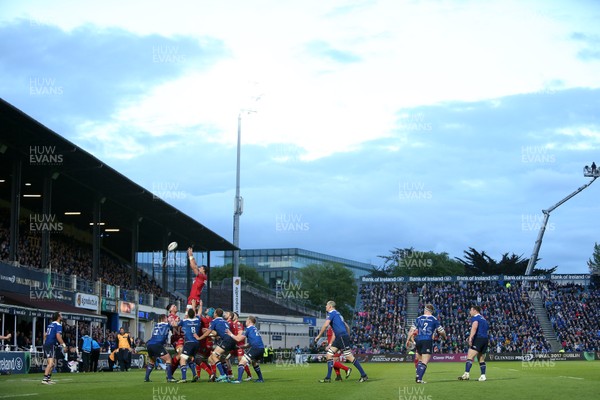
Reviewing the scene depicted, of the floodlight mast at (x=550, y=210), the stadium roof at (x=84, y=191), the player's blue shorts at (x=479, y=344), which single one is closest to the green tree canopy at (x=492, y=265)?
the floodlight mast at (x=550, y=210)

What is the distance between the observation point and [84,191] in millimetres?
55406

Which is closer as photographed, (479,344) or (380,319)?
(479,344)

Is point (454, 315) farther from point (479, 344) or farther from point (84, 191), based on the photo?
point (479, 344)

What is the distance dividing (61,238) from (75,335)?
1546cm

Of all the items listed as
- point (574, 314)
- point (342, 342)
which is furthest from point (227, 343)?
point (574, 314)

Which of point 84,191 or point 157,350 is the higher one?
point 84,191

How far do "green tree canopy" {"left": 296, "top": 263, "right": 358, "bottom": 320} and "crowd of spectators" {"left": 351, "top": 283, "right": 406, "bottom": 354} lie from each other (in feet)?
124

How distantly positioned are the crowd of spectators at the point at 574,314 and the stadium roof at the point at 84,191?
31.6 meters

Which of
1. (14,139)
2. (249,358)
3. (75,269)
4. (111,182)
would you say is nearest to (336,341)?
(249,358)

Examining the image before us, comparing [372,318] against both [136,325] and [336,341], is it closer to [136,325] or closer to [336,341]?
[136,325]

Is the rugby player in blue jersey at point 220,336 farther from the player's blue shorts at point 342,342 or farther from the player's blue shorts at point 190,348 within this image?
the player's blue shorts at point 342,342

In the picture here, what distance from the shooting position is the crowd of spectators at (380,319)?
78.4m

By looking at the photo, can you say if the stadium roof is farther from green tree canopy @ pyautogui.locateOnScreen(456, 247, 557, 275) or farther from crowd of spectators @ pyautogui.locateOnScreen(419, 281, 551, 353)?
green tree canopy @ pyautogui.locateOnScreen(456, 247, 557, 275)

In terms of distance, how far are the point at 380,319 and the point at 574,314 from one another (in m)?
18.5
